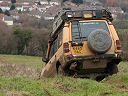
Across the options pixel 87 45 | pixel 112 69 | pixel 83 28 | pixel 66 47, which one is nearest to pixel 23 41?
pixel 112 69

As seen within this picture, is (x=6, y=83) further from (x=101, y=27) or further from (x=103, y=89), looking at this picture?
(x=101, y=27)

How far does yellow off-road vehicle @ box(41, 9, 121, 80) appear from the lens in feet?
42.7

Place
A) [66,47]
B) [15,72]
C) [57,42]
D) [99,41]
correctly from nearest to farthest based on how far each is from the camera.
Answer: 1. [99,41]
2. [66,47]
3. [57,42]
4. [15,72]

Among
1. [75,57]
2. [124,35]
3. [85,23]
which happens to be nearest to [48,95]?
[75,57]

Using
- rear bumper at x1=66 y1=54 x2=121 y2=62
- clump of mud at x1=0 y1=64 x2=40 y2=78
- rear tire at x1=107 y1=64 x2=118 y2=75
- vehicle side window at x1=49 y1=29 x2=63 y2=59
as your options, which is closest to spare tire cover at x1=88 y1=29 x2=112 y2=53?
rear bumper at x1=66 y1=54 x2=121 y2=62

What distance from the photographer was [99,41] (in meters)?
12.8

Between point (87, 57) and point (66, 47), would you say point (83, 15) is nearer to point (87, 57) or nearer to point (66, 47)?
point (66, 47)

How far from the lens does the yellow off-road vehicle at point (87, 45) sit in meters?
13.0

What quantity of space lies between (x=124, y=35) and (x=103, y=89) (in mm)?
41620

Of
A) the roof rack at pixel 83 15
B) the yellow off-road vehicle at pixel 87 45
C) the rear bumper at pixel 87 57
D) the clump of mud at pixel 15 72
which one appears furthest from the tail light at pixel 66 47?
the clump of mud at pixel 15 72

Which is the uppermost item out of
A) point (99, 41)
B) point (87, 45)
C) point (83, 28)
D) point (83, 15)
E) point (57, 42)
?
point (83, 15)

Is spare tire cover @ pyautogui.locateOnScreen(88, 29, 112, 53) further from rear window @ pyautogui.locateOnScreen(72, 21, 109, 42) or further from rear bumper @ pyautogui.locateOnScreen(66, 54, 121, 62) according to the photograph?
rear window @ pyautogui.locateOnScreen(72, 21, 109, 42)

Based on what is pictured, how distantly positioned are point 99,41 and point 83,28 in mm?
986

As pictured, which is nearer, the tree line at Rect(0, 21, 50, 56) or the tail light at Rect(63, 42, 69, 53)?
the tail light at Rect(63, 42, 69, 53)
